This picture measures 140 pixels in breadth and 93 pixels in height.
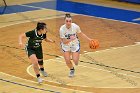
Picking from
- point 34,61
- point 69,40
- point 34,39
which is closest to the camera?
point 34,61

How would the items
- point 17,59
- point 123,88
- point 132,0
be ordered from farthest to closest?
point 132,0 < point 17,59 < point 123,88

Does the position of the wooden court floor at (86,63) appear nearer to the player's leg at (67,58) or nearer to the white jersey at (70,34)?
the player's leg at (67,58)

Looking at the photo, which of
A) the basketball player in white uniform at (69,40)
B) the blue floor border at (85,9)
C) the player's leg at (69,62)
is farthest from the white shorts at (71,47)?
the blue floor border at (85,9)

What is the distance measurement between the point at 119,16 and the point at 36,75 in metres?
12.5

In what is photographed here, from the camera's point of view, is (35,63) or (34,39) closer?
(35,63)

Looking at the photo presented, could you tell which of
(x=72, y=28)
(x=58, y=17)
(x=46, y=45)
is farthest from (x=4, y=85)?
(x=58, y=17)

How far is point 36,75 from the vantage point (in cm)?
1311

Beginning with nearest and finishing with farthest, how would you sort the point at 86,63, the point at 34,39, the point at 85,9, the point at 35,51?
the point at 34,39, the point at 35,51, the point at 86,63, the point at 85,9

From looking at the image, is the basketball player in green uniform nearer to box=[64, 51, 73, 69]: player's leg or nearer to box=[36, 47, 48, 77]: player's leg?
box=[36, 47, 48, 77]: player's leg

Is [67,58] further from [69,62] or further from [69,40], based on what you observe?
[69,40]

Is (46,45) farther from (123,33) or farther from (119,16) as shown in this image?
(119,16)

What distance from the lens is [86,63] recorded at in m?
15.3

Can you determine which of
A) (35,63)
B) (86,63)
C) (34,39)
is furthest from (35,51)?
(86,63)

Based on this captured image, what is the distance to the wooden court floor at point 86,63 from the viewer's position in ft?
41.8
